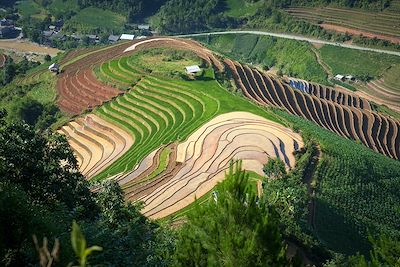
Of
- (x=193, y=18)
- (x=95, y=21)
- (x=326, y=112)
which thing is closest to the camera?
(x=326, y=112)

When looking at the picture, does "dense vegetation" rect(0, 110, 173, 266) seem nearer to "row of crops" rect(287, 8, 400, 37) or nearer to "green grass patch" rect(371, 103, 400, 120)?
"green grass patch" rect(371, 103, 400, 120)

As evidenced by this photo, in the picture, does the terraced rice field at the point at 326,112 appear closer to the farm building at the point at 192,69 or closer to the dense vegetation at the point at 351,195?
the farm building at the point at 192,69

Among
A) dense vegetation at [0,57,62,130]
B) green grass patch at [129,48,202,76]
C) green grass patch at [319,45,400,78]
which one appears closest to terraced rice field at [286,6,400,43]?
green grass patch at [319,45,400,78]

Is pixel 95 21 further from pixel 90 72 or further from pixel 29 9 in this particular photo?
pixel 90 72

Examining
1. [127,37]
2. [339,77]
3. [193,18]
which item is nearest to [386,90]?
[339,77]

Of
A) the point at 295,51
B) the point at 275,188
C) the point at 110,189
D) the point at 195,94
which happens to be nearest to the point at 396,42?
the point at 295,51

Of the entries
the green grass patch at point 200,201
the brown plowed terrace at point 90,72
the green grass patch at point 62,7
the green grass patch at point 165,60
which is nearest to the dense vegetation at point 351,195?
the green grass patch at point 200,201
